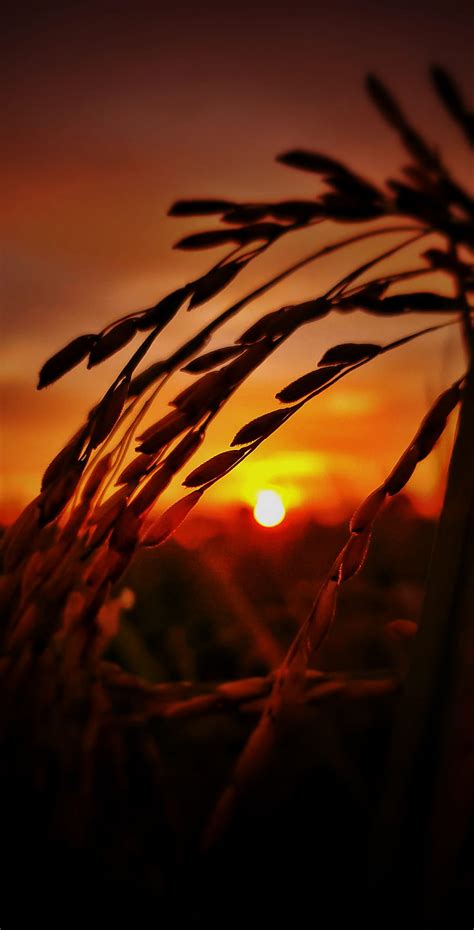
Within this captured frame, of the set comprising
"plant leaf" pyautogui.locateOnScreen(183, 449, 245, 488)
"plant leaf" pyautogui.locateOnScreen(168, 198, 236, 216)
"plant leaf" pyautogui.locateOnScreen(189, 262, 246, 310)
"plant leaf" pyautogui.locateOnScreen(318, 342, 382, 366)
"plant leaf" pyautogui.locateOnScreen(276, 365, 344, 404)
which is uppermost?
"plant leaf" pyautogui.locateOnScreen(168, 198, 236, 216)

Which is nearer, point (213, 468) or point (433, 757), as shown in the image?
point (433, 757)

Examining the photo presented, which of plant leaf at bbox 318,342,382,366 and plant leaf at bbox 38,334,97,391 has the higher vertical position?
plant leaf at bbox 318,342,382,366

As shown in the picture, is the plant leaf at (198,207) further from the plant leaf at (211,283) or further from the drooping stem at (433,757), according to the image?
the drooping stem at (433,757)

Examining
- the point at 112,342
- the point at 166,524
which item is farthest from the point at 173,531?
the point at 112,342

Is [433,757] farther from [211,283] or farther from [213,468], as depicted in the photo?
[211,283]

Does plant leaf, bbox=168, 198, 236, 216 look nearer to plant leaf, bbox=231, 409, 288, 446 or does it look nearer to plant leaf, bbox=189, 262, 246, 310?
plant leaf, bbox=189, 262, 246, 310

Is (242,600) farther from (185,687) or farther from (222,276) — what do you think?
(222,276)

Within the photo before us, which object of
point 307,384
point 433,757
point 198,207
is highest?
point 198,207

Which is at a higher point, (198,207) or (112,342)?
(198,207)

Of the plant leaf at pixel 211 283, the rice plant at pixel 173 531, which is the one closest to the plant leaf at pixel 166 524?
the rice plant at pixel 173 531

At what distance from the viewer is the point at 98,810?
27.8 inches

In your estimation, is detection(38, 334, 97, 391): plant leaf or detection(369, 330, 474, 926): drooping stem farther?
detection(38, 334, 97, 391): plant leaf

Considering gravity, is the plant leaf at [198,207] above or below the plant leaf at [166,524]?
Answer: above

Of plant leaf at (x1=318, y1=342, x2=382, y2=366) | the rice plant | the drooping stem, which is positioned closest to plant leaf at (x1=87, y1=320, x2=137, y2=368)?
the rice plant
